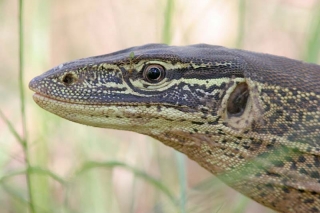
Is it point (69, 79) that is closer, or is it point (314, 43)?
point (69, 79)

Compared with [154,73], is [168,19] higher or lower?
higher

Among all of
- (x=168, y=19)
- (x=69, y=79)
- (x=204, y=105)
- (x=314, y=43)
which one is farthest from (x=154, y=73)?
(x=314, y=43)

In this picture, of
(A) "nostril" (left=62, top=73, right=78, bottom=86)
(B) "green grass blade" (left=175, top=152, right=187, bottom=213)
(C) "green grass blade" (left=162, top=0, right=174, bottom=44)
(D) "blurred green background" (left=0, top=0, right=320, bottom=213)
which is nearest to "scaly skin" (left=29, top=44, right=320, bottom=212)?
(A) "nostril" (left=62, top=73, right=78, bottom=86)

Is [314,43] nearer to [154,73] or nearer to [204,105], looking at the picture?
[204,105]

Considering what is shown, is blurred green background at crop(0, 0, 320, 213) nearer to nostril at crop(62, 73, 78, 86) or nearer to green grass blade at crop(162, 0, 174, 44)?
green grass blade at crop(162, 0, 174, 44)

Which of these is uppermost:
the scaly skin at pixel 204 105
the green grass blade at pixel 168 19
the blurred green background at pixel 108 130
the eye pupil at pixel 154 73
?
the green grass blade at pixel 168 19

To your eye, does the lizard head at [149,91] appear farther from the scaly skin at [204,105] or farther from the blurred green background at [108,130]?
the blurred green background at [108,130]

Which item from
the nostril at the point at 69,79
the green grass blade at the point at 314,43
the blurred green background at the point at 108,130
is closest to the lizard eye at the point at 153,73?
the nostril at the point at 69,79
